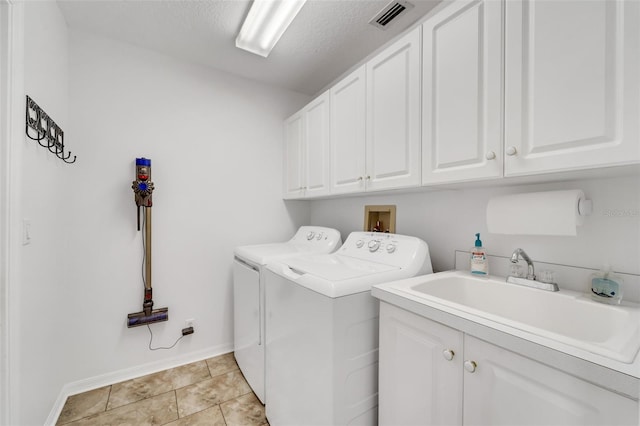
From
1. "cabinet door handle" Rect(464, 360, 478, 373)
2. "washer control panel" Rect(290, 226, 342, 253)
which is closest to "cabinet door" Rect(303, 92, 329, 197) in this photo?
"washer control panel" Rect(290, 226, 342, 253)

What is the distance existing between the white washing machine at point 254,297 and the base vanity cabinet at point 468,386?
90 cm

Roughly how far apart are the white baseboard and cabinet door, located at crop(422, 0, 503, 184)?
230 cm

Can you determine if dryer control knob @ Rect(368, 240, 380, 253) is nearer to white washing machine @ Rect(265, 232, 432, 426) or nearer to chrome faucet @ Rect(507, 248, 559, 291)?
white washing machine @ Rect(265, 232, 432, 426)

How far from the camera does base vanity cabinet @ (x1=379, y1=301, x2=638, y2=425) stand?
1.96 feet

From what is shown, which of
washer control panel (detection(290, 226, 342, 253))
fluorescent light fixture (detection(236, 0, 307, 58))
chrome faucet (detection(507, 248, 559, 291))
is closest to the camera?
chrome faucet (detection(507, 248, 559, 291))

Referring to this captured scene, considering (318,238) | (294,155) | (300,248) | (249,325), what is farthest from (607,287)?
(294,155)

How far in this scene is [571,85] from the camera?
819mm

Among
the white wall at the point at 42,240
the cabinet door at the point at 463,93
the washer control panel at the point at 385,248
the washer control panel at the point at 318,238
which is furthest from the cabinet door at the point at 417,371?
the white wall at the point at 42,240

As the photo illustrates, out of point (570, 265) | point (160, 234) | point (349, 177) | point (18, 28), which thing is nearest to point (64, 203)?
point (160, 234)

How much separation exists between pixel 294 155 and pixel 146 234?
4.63 ft

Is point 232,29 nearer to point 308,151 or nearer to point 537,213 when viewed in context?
point 308,151

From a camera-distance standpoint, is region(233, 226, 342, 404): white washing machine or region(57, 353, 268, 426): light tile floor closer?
region(57, 353, 268, 426): light tile floor

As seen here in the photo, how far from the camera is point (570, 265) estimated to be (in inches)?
42.6

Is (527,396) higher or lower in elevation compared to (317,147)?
lower
